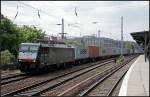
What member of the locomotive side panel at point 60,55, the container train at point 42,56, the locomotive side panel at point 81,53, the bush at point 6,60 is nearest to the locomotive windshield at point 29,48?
the container train at point 42,56

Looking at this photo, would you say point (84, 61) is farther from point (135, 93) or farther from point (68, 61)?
point (135, 93)

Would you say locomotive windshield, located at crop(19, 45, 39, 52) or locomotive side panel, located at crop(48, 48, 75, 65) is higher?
locomotive windshield, located at crop(19, 45, 39, 52)

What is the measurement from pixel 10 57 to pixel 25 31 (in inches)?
608

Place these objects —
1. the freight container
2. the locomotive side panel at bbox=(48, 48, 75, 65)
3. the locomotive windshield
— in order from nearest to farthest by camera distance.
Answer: the locomotive windshield, the locomotive side panel at bbox=(48, 48, 75, 65), the freight container

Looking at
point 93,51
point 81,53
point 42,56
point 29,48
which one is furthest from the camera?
point 93,51

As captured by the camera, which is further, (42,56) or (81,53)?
(81,53)

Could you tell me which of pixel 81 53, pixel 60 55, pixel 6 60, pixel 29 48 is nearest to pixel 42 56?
pixel 29 48

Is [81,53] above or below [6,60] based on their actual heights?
above

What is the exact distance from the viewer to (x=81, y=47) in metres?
50.1

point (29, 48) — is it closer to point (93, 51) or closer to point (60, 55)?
point (60, 55)

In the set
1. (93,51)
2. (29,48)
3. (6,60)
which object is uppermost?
(29,48)

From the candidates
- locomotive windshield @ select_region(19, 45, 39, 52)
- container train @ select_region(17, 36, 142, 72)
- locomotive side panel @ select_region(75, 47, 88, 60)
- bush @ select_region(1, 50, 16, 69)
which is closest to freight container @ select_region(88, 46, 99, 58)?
locomotive side panel @ select_region(75, 47, 88, 60)

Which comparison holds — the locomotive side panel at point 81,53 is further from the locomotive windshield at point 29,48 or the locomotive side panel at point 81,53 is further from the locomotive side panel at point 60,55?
the locomotive windshield at point 29,48

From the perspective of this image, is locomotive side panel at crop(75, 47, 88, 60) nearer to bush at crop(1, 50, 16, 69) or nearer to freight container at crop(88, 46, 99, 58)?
freight container at crop(88, 46, 99, 58)
